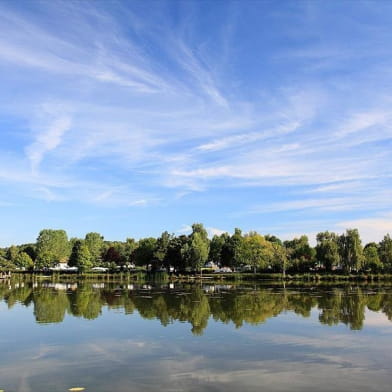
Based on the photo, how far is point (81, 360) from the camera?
17.1 metres

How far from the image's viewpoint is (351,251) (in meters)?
85.2

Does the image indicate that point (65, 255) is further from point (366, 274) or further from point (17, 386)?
point (17, 386)

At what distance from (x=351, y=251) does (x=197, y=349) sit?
73006 mm

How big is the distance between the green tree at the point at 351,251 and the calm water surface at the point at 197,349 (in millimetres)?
53898

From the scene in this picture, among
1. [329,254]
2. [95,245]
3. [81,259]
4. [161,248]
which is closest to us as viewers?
[329,254]

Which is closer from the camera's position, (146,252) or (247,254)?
(247,254)

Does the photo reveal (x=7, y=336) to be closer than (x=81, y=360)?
No

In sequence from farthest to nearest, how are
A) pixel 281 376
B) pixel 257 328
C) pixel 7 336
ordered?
pixel 257 328 < pixel 7 336 < pixel 281 376

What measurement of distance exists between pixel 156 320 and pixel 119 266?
11384 centimetres

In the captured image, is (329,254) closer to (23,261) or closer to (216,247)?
(216,247)

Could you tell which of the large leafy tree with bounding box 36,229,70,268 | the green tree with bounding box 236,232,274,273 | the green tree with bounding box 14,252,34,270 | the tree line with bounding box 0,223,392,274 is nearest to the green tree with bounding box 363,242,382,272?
the tree line with bounding box 0,223,392,274

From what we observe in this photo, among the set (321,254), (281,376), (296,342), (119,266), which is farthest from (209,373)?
(119,266)

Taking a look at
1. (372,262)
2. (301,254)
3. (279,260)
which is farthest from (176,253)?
(372,262)

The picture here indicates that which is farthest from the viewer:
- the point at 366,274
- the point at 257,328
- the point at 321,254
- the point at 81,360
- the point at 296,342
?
the point at 321,254
